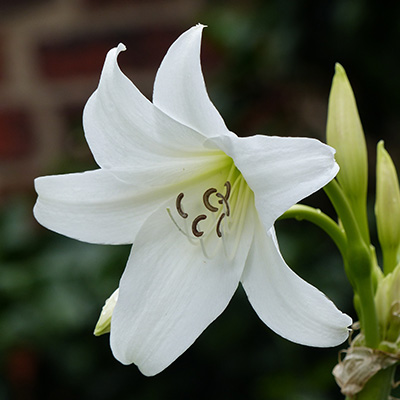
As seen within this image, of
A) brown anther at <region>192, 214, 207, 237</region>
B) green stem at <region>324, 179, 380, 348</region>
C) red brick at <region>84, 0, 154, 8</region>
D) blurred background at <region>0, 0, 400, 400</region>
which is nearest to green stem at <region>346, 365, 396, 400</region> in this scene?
green stem at <region>324, 179, 380, 348</region>

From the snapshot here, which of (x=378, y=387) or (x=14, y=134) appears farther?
(x=14, y=134)

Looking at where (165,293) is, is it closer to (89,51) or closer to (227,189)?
(227,189)

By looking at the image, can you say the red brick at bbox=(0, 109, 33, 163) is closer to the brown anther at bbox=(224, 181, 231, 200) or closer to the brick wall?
the brick wall

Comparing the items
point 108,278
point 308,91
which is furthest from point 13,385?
point 308,91

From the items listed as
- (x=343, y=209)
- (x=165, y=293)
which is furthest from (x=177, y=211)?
(x=343, y=209)

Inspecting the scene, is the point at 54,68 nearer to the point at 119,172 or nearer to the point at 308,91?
the point at 308,91

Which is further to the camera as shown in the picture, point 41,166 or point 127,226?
point 41,166

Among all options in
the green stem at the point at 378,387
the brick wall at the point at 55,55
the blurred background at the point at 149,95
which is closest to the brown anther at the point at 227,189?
the green stem at the point at 378,387
